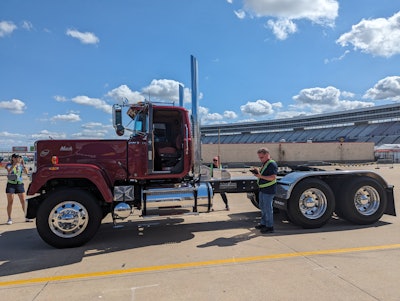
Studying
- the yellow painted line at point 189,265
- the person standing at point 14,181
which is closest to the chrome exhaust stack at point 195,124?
the yellow painted line at point 189,265

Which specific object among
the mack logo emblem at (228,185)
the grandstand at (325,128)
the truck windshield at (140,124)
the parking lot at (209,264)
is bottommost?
the parking lot at (209,264)

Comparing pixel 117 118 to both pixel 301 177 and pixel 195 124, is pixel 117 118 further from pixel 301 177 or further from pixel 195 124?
pixel 301 177

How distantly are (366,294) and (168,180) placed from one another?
13.2 feet

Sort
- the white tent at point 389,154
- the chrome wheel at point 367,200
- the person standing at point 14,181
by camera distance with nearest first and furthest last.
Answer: the chrome wheel at point 367,200
the person standing at point 14,181
the white tent at point 389,154

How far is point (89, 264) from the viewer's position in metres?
4.84

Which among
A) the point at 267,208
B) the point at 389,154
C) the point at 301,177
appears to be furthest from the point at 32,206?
the point at 389,154

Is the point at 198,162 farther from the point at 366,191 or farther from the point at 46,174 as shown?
the point at 366,191

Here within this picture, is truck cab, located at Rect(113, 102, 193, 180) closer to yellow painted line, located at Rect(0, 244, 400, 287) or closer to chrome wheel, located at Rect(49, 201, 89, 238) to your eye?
chrome wheel, located at Rect(49, 201, 89, 238)

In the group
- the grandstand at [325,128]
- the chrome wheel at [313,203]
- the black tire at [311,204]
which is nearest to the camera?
the black tire at [311,204]

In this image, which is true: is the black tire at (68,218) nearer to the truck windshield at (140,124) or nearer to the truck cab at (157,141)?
the truck cab at (157,141)

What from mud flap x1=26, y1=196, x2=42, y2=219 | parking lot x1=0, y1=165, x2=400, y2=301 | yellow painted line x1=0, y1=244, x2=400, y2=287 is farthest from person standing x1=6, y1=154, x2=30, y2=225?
yellow painted line x1=0, y1=244, x2=400, y2=287

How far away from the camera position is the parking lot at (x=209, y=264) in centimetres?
380

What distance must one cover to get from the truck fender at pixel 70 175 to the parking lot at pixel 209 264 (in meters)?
1.01

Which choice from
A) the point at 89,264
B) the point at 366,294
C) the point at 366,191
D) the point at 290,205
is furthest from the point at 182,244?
the point at 366,191
